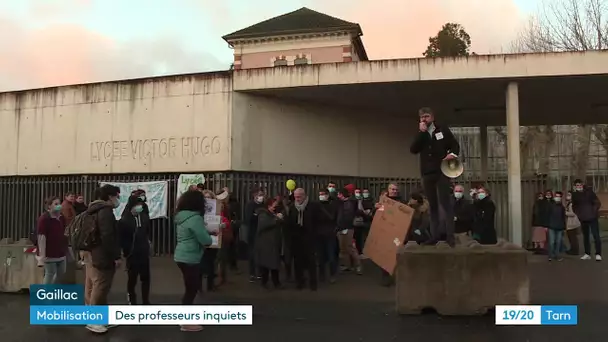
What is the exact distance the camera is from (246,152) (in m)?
13.6

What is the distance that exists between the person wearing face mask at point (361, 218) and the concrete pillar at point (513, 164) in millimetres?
3990

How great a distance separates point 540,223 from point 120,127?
11045 mm

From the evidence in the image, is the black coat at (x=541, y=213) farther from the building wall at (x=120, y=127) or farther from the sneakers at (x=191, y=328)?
the sneakers at (x=191, y=328)

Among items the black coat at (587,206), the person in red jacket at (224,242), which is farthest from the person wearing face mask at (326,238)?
the black coat at (587,206)

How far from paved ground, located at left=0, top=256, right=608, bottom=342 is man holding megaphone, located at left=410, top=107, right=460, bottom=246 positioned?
1.25 meters

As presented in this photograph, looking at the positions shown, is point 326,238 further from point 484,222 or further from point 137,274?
point 484,222

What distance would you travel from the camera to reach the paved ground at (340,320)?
5.84 metres

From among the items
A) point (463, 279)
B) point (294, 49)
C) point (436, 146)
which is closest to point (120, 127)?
point (436, 146)

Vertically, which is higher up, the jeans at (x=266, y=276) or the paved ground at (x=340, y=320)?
the jeans at (x=266, y=276)

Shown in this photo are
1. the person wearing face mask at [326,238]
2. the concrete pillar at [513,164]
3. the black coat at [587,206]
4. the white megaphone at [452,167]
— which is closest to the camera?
the white megaphone at [452,167]

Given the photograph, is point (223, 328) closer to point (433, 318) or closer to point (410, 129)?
point (433, 318)

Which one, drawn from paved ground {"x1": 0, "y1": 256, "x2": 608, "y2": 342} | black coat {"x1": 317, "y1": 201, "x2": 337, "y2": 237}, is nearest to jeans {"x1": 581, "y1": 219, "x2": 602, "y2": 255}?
paved ground {"x1": 0, "y1": 256, "x2": 608, "y2": 342}

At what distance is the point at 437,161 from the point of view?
675 cm

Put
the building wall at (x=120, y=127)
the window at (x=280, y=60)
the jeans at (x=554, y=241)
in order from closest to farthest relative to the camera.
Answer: the jeans at (x=554, y=241) → the building wall at (x=120, y=127) → the window at (x=280, y=60)
